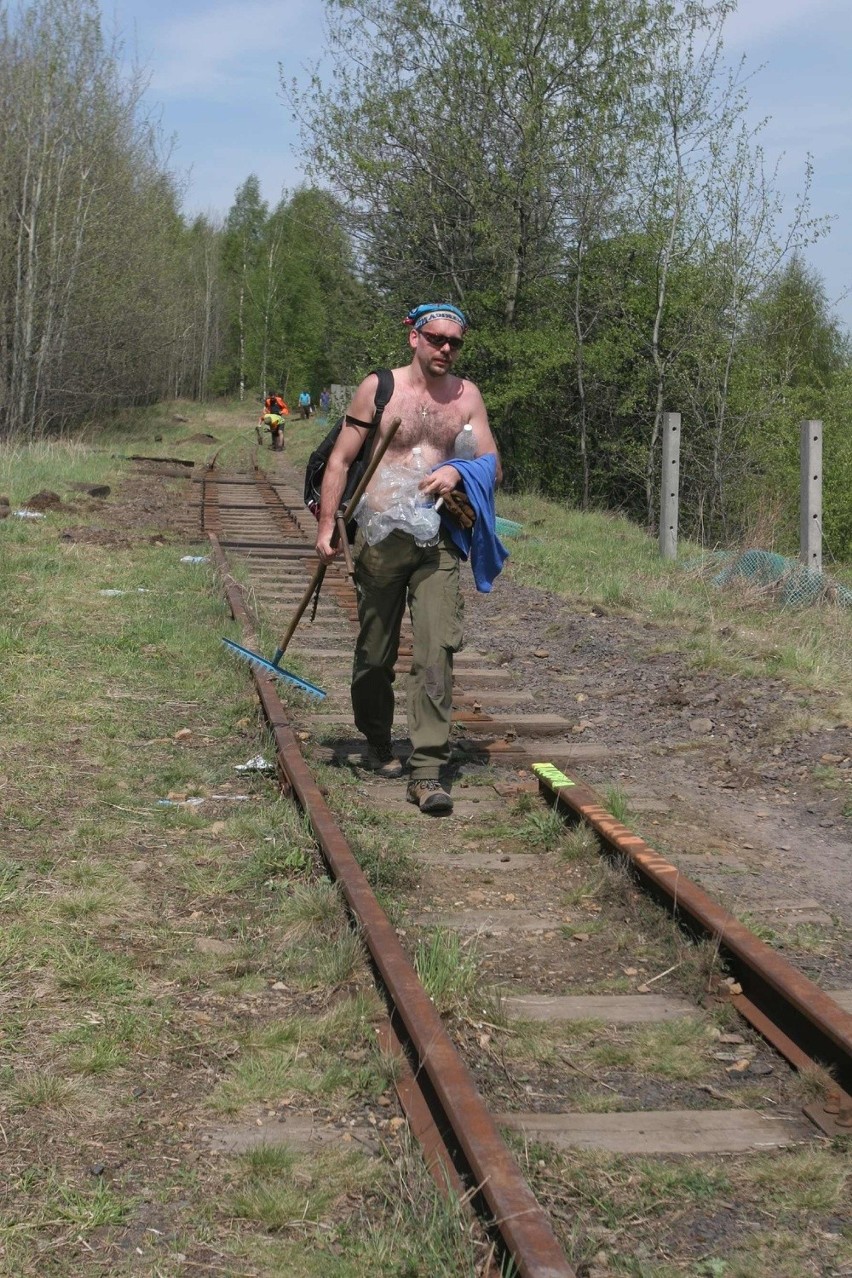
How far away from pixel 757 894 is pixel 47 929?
246 cm

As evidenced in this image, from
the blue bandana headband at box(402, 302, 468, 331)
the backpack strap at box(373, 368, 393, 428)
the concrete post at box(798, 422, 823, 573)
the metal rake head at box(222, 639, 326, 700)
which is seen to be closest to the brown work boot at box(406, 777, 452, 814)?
the metal rake head at box(222, 639, 326, 700)

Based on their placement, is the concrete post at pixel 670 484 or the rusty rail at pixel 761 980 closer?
the rusty rail at pixel 761 980

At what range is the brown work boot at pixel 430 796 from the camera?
5.55 m

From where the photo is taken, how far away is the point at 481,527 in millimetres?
5578

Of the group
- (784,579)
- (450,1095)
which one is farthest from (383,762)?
(784,579)

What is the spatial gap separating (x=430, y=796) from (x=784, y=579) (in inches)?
254

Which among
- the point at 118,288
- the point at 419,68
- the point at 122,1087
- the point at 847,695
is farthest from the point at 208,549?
the point at 118,288

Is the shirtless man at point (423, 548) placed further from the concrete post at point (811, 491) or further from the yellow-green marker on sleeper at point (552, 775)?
the concrete post at point (811, 491)

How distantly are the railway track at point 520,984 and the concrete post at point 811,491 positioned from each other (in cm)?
500

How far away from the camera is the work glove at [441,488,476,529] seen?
5465 mm

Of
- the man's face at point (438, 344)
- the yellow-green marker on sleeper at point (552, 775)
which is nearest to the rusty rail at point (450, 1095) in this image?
the yellow-green marker on sleeper at point (552, 775)

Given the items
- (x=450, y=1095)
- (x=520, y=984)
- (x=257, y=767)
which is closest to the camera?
(x=450, y=1095)

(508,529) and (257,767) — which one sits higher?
(508,529)

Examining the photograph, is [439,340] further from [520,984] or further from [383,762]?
[520,984]
